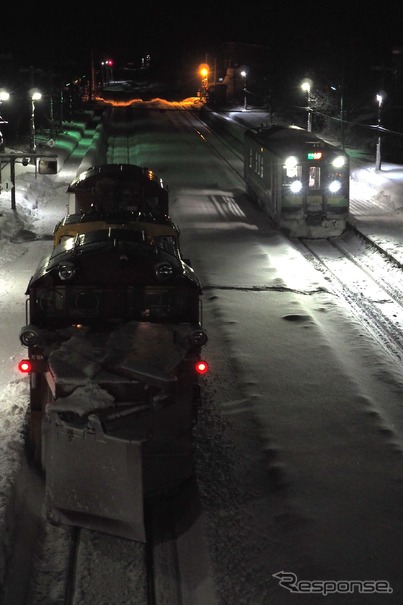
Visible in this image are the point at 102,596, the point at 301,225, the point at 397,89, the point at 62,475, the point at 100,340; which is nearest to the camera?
the point at 102,596

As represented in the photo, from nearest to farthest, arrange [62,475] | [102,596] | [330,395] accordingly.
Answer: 1. [102,596]
2. [62,475]
3. [330,395]

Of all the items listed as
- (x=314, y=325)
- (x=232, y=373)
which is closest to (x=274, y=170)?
(x=314, y=325)

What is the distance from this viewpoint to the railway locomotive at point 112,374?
9258 mm

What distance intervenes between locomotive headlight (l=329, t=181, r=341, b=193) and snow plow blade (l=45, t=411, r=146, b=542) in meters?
20.1

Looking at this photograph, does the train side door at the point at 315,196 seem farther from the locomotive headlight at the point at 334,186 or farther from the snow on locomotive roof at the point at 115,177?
the snow on locomotive roof at the point at 115,177

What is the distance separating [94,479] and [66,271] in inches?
108

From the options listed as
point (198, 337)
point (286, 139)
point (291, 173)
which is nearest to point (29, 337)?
point (198, 337)

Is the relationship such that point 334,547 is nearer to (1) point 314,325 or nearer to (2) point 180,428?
(2) point 180,428

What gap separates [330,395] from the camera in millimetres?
13719

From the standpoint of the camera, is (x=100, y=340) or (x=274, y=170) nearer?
(x=100, y=340)

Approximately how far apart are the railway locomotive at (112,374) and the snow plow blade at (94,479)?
0.04 feet

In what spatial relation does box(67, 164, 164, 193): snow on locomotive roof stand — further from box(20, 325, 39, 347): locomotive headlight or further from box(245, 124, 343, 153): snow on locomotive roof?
box(245, 124, 343, 153): snow on locomotive roof

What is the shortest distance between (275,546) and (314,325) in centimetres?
881

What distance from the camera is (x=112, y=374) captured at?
9.51m
